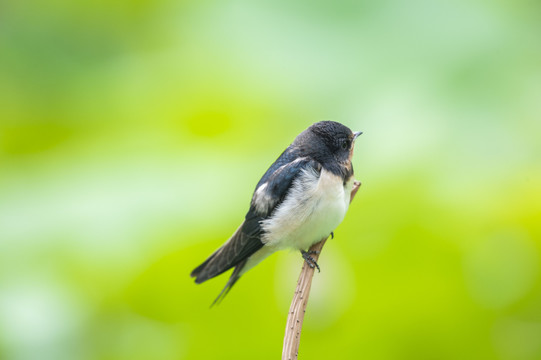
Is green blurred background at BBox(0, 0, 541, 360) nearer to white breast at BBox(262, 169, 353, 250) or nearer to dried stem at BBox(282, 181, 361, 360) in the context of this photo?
white breast at BBox(262, 169, 353, 250)

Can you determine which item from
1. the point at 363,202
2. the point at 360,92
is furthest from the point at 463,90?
the point at 363,202

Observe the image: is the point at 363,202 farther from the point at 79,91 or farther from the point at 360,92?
the point at 79,91

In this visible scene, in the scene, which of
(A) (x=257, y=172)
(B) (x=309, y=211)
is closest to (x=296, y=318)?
(B) (x=309, y=211)

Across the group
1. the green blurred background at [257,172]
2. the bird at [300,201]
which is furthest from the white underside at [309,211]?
the green blurred background at [257,172]

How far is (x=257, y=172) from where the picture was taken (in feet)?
8.59

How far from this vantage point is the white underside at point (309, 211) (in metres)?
1.49

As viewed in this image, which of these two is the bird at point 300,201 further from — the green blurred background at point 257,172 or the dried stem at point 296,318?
the green blurred background at point 257,172

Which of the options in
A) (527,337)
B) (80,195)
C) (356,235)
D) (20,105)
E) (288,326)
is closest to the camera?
(288,326)

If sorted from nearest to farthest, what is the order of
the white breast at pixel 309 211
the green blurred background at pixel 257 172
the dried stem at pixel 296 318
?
the dried stem at pixel 296 318
the white breast at pixel 309 211
the green blurred background at pixel 257 172

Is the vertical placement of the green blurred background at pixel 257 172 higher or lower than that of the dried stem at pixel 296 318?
higher

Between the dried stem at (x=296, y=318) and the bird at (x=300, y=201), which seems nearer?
the dried stem at (x=296, y=318)

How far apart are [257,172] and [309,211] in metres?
1.12

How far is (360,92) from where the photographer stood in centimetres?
303

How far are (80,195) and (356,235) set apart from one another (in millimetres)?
1368
